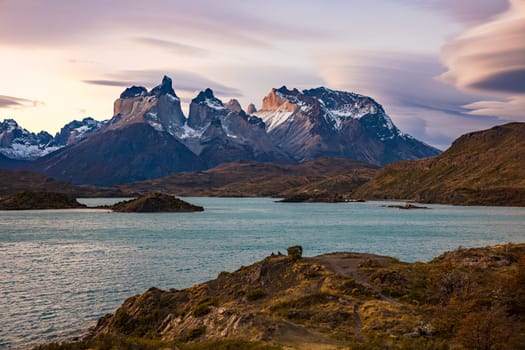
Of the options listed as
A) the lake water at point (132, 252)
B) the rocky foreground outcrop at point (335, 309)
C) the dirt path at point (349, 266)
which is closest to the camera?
the rocky foreground outcrop at point (335, 309)

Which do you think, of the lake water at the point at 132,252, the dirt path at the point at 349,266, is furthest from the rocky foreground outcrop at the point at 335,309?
the lake water at the point at 132,252

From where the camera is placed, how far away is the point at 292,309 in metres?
43.7

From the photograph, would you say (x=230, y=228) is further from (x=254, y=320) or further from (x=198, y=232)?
(x=254, y=320)

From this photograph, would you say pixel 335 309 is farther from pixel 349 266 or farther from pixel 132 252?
pixel 132 252

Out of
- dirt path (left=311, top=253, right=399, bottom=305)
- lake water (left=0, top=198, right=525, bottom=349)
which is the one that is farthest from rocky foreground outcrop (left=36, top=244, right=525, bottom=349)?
lake water (left=0, top=198, right=525, bottom=349)

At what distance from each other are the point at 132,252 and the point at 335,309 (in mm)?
83445

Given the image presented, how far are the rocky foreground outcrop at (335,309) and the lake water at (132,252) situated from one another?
11.6 meters

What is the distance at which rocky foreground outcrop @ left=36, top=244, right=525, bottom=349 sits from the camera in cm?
3262

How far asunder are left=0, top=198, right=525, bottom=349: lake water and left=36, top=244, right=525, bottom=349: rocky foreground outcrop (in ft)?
38.0

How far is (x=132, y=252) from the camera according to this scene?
117000 millimetres

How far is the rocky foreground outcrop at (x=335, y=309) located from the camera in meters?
32.6

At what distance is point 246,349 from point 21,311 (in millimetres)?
40235

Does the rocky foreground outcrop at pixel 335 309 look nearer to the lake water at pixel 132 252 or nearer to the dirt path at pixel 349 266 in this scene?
the dirt path at pixel 349 266

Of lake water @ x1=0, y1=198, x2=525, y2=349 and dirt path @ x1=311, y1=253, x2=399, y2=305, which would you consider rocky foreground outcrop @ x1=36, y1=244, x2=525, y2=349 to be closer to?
dirt path @ x1=311, y1=253, x2=399, y2=305
